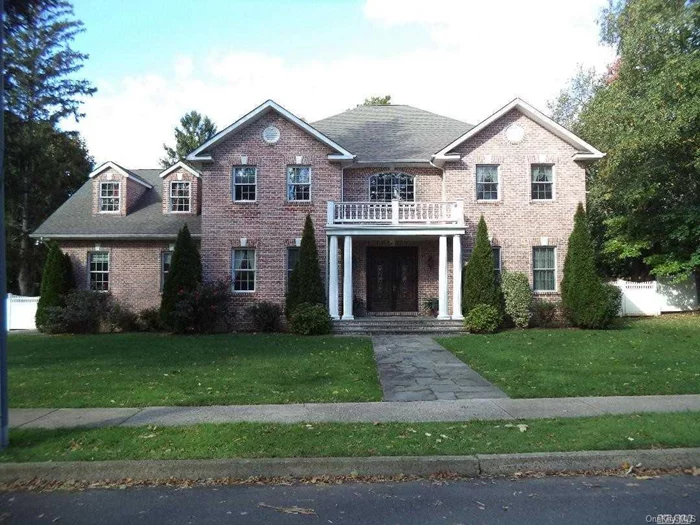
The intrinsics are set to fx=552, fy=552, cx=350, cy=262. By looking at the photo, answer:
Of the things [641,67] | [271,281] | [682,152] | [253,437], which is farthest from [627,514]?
[641,67]

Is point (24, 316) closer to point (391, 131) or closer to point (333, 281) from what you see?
point (333, 281)

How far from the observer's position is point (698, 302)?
2189 cm

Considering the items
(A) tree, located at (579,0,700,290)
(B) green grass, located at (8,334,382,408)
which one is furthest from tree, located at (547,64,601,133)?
(B) green grass, located at (8,334,382,408)

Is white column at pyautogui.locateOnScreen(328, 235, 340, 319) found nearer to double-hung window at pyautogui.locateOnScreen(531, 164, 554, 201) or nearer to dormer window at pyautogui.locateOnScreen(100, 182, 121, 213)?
double-hung window at pyautogui.locateOnScreen(531, 164, 554, 201)

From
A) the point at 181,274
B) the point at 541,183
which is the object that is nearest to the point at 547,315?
the point at 541,183

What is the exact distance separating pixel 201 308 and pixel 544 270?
39.4 ft

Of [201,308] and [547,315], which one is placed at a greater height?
[201,308]

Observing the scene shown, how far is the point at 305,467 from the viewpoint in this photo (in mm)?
5352

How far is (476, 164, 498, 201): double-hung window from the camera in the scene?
782 inches

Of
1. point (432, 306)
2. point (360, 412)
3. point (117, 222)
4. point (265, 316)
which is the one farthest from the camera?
point (117, 222)

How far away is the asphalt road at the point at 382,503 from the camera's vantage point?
441 cm

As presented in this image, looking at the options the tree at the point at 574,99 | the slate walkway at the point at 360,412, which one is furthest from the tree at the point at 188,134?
the slate walkway at the point at 360,412

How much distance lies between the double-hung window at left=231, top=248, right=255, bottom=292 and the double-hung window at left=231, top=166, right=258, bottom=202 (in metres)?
1.91

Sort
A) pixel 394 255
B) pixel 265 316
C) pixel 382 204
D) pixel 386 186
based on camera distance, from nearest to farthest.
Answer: pixel 265 316
pixel 382 204
pixel 386 186
pixel 394 255
